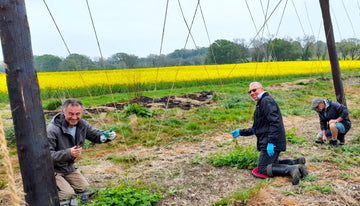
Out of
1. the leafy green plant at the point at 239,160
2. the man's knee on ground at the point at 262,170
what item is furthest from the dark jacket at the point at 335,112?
the man's knee on ground at the point at 262,170

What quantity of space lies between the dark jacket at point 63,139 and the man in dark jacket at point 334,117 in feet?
11.4

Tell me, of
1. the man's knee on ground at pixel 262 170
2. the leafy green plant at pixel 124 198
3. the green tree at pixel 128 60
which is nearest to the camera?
the leafy green plant at pixel 124 198

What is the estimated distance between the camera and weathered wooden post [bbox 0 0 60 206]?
2.06 metres

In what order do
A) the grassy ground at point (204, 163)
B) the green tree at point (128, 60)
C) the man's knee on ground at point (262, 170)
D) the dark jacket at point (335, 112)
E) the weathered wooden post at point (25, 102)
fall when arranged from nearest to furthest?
the weathered wooden post at point (25, 102) < the grassy ground at point (204, 163) < the man's knee on ground at point (262, 170) < the dark jacket at point (335, 112) < the green tree at point (128, 60)

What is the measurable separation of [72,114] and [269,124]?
2.31m

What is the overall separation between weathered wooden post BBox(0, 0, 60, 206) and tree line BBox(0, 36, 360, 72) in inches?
5.3

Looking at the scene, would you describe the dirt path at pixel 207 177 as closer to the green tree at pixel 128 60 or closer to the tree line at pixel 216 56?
the tree line at pixel 216 56

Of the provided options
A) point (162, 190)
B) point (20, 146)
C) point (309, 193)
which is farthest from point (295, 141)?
point (20, 146)

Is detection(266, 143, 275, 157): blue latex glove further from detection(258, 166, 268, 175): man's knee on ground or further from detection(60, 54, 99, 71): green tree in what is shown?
detection(60, 54, 99, 71): green tree

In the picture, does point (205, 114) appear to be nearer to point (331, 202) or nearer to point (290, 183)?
point (290, 183)

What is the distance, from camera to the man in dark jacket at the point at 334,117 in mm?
4766

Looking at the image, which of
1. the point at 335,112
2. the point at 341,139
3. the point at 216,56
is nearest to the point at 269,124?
the point at 335,112

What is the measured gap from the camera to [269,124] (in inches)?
144

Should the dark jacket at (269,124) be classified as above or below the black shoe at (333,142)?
above
